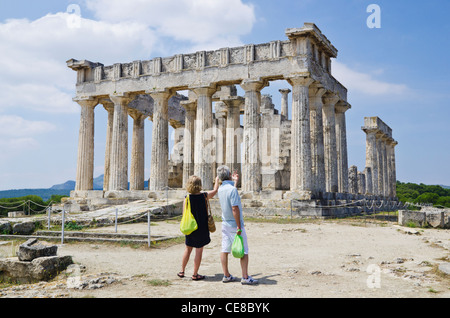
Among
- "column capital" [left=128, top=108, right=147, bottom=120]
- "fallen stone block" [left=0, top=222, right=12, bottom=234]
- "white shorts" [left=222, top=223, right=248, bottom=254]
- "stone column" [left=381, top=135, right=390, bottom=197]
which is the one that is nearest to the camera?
"white shorts" [left=222, top=223, right=248, bottom=254]

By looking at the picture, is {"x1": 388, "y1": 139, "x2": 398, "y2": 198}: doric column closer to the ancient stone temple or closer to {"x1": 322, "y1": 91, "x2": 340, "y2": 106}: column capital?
the ancient stone temple

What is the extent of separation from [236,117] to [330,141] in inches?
281

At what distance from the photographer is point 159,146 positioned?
25234mm

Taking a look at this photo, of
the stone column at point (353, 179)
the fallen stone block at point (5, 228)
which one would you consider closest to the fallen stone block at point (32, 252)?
the fallen stone block at point (5, 228)

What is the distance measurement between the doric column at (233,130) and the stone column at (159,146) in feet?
16.8

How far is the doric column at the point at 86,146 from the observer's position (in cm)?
2717

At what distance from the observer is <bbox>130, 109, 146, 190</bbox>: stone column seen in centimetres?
2746

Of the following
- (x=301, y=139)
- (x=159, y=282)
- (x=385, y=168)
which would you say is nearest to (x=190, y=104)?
(x=301, y=139)

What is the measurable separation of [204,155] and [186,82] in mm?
4549

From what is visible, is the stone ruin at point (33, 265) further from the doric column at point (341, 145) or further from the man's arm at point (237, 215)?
the doric column at point (341, 145)

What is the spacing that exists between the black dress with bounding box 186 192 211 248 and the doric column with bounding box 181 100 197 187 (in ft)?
64.7

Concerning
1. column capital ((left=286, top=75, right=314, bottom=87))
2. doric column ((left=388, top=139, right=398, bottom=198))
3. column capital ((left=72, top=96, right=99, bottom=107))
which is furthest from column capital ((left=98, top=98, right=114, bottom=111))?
doric column ((left=388, top=139, right=398, bottom=198))

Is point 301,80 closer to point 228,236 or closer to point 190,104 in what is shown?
point 190,104
